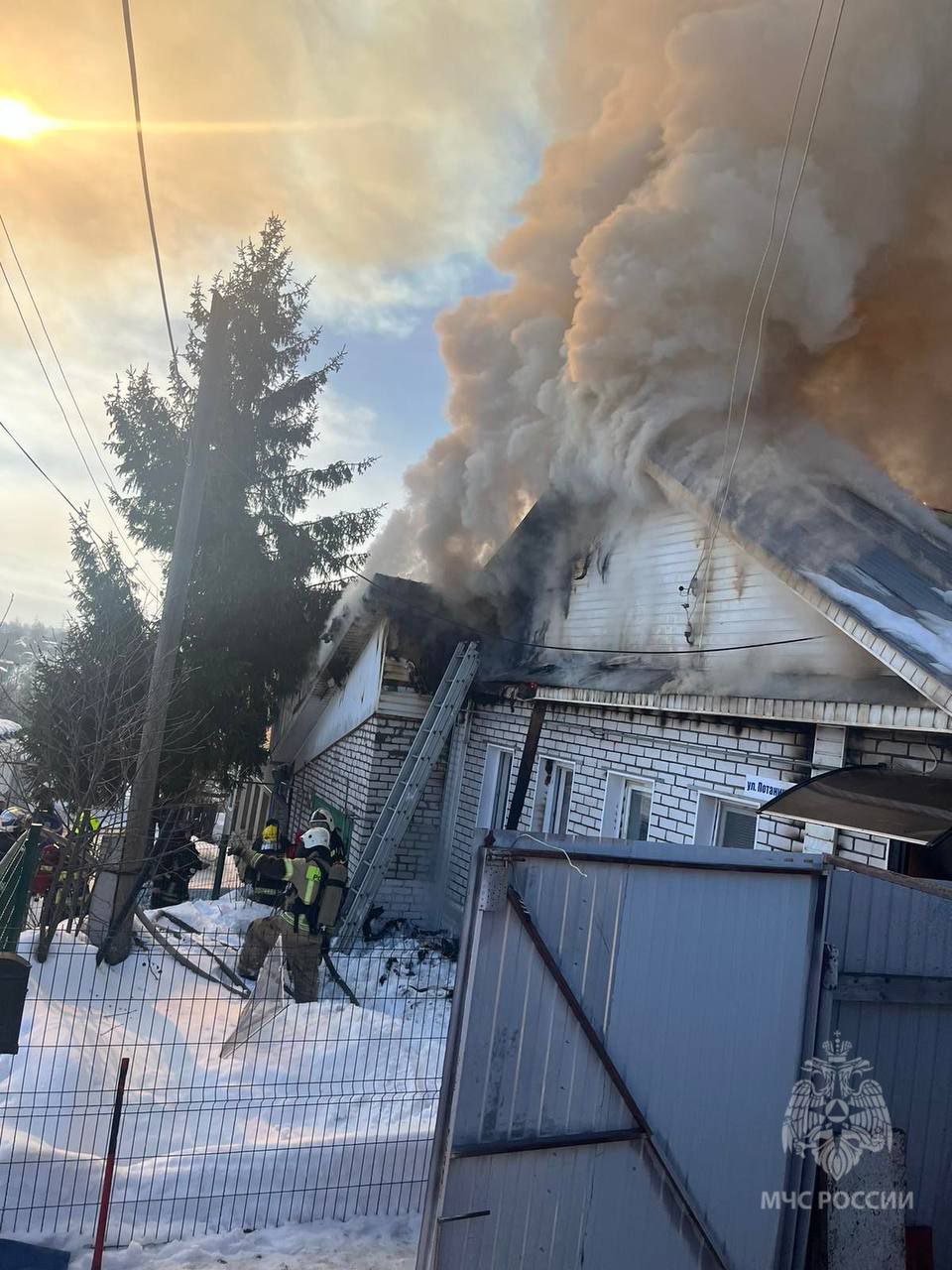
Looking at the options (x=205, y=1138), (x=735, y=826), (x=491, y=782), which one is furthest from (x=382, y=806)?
(x=205, y=1138)

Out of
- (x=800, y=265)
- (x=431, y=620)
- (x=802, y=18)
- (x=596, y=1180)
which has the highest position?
(x=802, y=18)

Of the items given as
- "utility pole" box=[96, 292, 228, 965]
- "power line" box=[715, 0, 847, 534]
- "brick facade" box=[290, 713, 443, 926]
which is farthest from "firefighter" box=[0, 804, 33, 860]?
"power line" box=[715, 0, 847, 534]

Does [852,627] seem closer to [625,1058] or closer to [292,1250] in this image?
[625,1058]

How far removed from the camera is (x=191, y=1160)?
13.0 feet

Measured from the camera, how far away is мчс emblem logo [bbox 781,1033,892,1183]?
3.54 meters

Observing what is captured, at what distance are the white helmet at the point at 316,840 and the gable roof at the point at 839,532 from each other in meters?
4.61

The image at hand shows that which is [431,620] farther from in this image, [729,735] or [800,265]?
[800,265]

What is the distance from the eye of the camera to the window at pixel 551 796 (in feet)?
29.5

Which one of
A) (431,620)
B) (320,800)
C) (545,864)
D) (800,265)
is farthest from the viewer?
(320,800)

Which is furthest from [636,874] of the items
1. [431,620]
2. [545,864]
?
[431,620]

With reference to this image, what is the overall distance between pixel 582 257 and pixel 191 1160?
Result: 10.0m

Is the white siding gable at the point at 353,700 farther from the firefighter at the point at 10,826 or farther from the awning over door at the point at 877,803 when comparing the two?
the awning over door at the point at 877,803

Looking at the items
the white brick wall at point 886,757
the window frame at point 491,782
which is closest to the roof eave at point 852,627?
the white brick wall at point 886,757

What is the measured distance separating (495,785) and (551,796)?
113 cm
